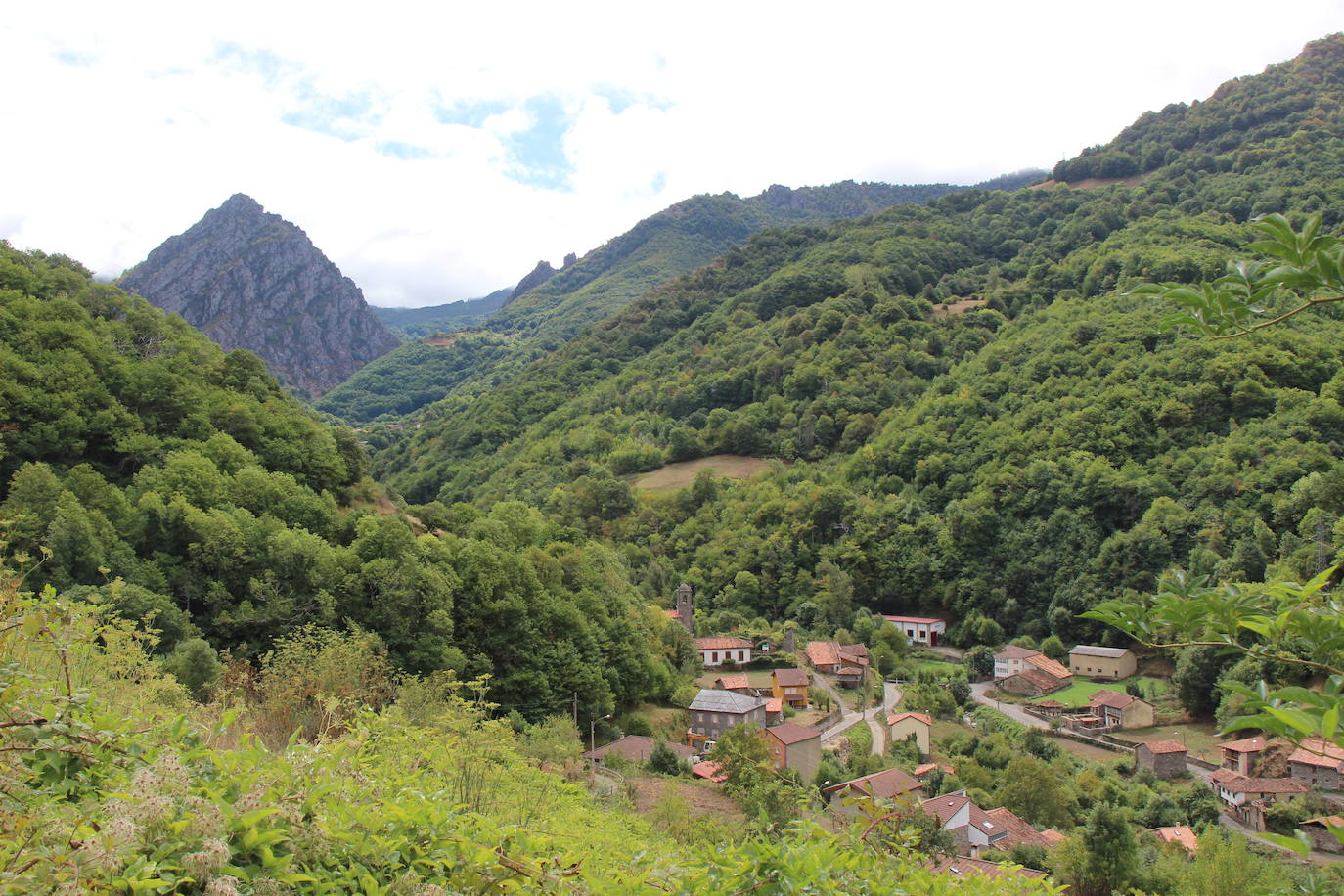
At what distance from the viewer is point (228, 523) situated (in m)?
17.8

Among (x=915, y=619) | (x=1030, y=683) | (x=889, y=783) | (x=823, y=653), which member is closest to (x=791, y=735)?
(x=889, y=783)

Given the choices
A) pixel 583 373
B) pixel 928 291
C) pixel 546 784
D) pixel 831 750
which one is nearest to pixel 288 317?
pixel 583 373

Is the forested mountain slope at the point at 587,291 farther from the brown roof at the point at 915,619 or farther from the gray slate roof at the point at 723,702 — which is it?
the gray slate roof at the point at 723,702

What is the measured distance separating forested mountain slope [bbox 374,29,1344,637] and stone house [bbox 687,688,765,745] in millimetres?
17515

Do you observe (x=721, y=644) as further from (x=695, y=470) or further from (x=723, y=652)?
(x=695, y=470)

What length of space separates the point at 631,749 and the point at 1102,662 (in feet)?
86.1

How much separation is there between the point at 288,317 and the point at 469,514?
121 metres

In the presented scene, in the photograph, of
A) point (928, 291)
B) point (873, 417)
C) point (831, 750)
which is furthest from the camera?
point (928, 291)

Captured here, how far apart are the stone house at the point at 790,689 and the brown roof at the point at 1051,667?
11.6m

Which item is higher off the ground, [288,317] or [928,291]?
[288,317]

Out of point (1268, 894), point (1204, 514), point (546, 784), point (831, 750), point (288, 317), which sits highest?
point (288, 317)

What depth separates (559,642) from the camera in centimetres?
2273

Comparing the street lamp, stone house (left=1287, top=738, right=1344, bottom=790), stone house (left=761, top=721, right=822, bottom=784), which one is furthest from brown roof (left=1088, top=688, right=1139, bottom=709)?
the street lamp

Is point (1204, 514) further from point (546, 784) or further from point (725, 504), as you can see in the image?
point (546, 784)
